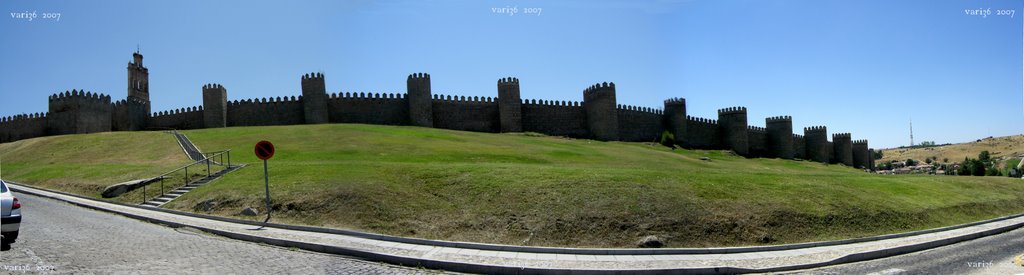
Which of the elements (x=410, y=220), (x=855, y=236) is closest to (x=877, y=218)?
(x=855, y=236)

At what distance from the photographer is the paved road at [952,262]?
1209cm

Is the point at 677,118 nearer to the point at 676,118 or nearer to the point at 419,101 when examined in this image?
the point at 676,118

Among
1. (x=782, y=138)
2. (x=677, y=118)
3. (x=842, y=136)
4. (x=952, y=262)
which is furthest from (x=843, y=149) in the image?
(x=952, y=262)

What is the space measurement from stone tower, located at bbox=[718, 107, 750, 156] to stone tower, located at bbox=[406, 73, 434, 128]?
33.1m

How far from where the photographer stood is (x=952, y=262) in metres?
13.1

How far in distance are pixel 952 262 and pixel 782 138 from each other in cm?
5934

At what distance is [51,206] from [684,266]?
19.5 metres

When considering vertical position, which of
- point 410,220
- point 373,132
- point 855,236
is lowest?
point 855,236

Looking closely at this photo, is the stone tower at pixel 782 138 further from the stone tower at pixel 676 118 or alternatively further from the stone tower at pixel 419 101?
the stone tower at pixel 419 101

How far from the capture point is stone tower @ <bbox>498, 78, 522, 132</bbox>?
57.4 m

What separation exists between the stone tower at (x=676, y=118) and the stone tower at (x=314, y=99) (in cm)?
3451

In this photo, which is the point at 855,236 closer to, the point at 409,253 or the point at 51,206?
the point at 409,253

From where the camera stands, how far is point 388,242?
14102 millimetres

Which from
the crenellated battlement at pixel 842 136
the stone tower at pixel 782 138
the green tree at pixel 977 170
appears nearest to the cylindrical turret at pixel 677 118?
the stone tower at pixel 782 138
